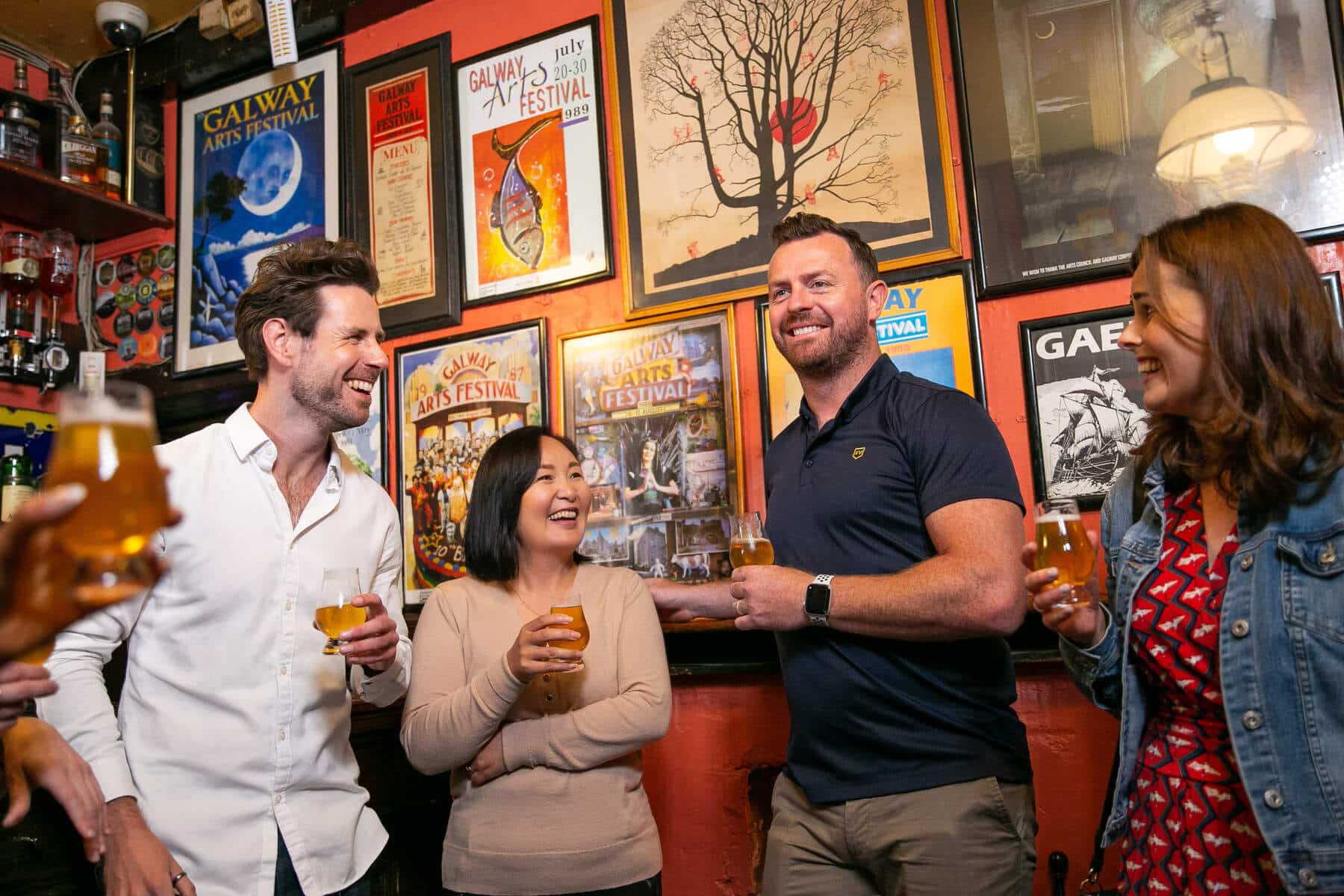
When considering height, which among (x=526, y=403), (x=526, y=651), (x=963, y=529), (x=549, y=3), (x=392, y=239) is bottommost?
(x=526, y=651)

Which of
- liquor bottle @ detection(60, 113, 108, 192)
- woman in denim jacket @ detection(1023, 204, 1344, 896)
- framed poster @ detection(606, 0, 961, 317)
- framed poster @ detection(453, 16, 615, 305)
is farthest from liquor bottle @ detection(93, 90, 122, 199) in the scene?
woman in denim jacket @ detection(1023, 204, 1344, 896)

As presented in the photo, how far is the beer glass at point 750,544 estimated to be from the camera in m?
1.93

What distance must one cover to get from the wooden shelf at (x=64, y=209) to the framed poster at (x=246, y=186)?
0.70 feet

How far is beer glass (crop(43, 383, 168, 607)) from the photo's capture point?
77 centimetres

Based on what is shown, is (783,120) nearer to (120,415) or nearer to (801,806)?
(801,806)

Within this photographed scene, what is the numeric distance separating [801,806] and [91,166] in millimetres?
3751

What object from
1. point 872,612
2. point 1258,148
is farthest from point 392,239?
point 1258,148

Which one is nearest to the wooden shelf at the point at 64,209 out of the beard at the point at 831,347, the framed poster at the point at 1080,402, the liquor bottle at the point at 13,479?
the liquor bottle at the point at 13,479

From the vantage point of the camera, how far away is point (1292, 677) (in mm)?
1293

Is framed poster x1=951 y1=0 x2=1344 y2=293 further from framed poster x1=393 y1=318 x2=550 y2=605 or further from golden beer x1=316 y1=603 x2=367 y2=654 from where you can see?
golden beer x1=316 y1=603 x2=367 y2=654

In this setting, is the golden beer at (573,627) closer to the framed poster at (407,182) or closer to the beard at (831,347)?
the beard at (831,347)

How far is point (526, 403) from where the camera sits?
3.25m

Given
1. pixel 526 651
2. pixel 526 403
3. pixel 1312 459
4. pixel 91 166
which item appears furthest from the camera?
pixel 91 166

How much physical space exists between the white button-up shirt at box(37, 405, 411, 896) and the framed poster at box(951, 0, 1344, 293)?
1956 millimetres
